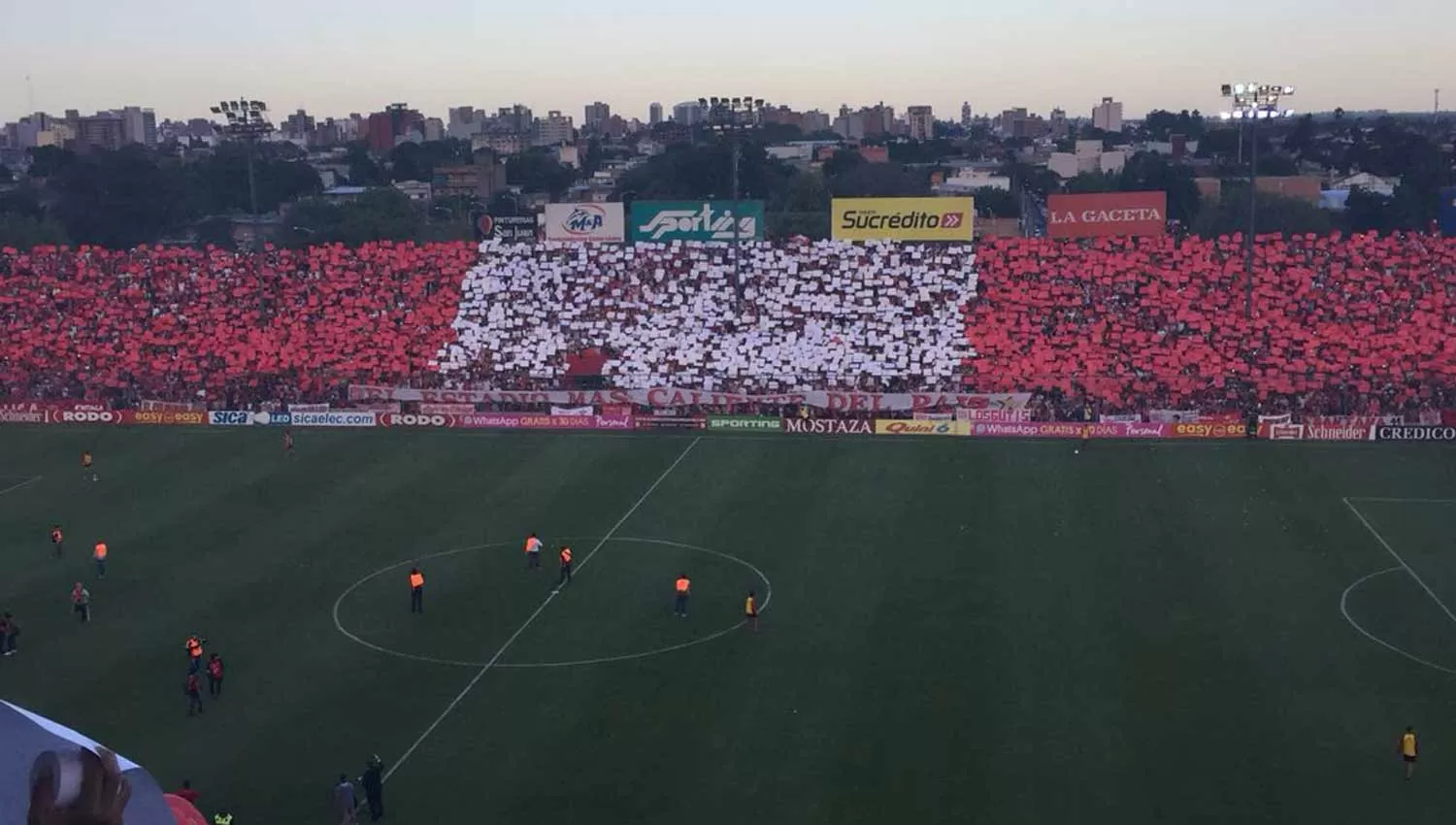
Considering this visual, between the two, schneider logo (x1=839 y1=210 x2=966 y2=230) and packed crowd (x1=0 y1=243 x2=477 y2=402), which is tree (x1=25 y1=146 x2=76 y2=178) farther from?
schneider logo (x1=839 y1=210 x2=966 y2=230)

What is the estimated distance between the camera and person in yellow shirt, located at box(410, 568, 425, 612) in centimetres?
3127

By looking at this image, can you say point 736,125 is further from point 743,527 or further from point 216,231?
point 216,231

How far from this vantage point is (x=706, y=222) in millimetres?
62312

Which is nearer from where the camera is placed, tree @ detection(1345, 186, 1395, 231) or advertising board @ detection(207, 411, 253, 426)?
advertising board @ detection(207, 411, 253, 426)

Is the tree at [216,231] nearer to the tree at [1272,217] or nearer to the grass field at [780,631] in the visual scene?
the grass field at [780,631]

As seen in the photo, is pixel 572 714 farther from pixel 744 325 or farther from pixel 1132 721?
pixel 744 325

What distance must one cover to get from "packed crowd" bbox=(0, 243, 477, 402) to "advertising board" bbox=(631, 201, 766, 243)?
797 cm

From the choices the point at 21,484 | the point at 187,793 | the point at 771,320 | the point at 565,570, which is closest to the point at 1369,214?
the point at 771,320

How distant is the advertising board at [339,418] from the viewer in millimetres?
52406

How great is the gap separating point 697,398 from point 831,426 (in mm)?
5193

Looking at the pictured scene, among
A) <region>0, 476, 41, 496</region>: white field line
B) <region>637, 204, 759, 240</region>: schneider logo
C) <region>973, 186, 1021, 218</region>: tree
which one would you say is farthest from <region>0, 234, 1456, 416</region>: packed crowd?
<region>973, 186, 1021, 218</region>: tree

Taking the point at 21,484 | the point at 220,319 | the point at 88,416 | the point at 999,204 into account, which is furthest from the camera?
the point at 999,204

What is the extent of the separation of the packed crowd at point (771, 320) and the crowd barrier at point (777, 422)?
1.76 m

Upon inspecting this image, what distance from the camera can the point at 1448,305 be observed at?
52906 millimetres
